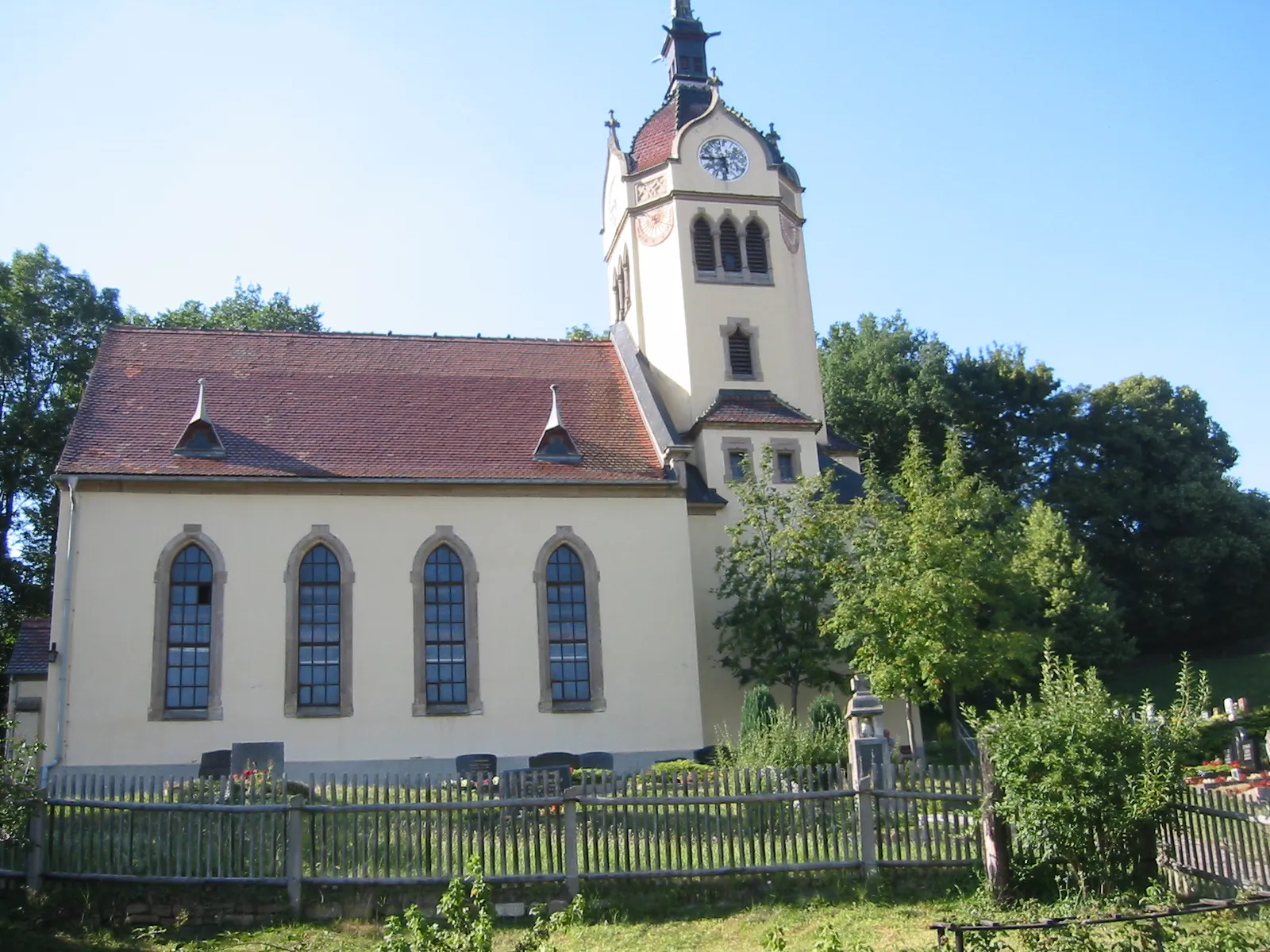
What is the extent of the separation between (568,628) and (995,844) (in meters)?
13.0

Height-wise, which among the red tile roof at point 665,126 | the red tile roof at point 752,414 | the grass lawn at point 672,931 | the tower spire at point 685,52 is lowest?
the grass lawn at point 672,931

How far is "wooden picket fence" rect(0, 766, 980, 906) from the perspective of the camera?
1398 cm

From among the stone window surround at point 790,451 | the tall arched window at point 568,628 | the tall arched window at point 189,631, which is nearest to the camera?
the tall arched window at point 189,631

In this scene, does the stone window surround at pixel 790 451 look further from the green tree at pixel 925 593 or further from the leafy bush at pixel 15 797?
the leafy bush at pixel 15 797

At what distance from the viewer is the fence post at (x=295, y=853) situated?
13.7 meters

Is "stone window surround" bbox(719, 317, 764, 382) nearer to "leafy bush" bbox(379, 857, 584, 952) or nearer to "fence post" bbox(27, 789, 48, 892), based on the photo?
"fence post" bbox(27, 789, 48, 892)

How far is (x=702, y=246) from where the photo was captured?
31.2 m

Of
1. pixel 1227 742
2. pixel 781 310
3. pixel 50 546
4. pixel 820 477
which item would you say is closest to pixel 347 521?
pixel 820 477

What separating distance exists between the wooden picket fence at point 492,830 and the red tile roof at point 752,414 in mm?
14398

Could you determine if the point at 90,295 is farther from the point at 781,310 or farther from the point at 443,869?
the point at 443,869

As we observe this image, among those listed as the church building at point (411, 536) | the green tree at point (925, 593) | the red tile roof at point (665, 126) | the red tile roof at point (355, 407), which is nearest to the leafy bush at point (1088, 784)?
the green tree at point (925, 593)

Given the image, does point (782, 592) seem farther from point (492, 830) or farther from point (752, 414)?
point (492, 830)

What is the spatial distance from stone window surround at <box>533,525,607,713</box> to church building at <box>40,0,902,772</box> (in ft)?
0.16

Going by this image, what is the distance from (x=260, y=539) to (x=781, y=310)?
1380 centimetres
